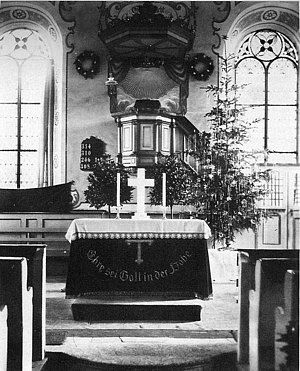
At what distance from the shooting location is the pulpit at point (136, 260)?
17.6 feet

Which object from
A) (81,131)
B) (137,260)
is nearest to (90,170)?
(81,131)

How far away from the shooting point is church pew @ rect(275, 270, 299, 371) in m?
2.84

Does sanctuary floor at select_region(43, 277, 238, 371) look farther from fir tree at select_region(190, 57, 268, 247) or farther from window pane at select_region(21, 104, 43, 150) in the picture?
window pane at select_region(21, 104, 43, 150)

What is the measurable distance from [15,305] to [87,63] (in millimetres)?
6970

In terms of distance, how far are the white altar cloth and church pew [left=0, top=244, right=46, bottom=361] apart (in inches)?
45.2

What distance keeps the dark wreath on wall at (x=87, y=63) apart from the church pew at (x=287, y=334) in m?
7.09

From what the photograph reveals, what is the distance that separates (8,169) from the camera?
10094 millimetres

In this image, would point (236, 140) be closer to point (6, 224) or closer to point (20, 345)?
point (6, 224)

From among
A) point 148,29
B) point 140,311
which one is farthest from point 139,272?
point 148,29

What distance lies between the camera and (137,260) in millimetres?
5379

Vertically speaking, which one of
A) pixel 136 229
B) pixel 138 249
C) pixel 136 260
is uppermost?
pixel 136 229

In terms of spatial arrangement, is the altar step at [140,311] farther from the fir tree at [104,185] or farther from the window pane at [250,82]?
the window pane at [250,82]

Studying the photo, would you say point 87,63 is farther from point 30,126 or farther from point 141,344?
point 141,344

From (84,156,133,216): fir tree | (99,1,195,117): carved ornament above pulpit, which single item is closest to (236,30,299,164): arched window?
(99,1,195,117): carved ornament above pulpit
